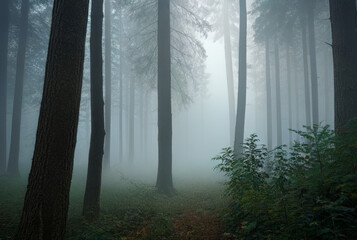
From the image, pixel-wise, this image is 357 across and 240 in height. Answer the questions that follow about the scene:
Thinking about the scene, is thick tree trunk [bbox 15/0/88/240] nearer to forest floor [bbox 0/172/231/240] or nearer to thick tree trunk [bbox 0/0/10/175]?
forest floor [bbox 0/172/231/240]

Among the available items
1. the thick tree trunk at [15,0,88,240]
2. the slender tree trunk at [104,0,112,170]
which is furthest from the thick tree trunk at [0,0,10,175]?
the thick tree trunk at [15,0,88,240]

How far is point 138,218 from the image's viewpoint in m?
5.71

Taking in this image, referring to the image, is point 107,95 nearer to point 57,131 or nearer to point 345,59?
point 57,131

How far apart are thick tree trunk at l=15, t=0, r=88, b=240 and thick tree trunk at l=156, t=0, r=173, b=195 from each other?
6188 millimetres

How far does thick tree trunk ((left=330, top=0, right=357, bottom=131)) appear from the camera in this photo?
19.0ft

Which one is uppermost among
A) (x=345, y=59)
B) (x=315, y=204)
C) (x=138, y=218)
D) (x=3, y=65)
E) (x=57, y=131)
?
(x=3, y=65)

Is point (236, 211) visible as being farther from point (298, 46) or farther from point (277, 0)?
point (298, 46)

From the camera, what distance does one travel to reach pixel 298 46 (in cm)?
2094

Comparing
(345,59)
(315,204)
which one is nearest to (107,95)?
(345,59)

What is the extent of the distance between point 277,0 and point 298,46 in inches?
253

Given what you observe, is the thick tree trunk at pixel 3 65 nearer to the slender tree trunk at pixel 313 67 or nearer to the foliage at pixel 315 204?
the foliage at pixel 315 204

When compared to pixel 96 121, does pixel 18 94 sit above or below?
above

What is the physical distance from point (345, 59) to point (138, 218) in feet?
24.3

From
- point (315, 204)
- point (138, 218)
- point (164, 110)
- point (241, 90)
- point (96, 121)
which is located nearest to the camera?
point (315, 204)
